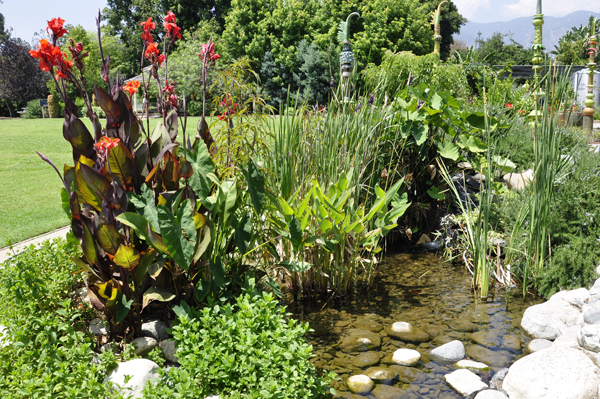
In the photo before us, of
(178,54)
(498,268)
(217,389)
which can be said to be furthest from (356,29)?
(217,389)

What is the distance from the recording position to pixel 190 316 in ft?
7.37

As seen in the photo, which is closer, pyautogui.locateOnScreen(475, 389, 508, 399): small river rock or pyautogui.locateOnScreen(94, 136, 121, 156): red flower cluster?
pyautogui.locateOnScreen(94, 136, 121, 156): red flower cluster

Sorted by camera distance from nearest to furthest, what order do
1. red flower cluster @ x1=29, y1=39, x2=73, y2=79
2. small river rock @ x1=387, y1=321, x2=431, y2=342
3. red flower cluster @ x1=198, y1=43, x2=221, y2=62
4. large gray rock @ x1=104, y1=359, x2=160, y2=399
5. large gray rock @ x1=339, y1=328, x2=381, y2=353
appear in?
large gray rock @ x1=104, y1=359, x2=160, y2=399
red flower cluster @ x1=29, y1=39, x2=73, y2=79
red flower cluster @ x1=198, y1=43, x2=221, y2=62
large gray rock @ x1=339, y1=328, x2=381, y2=353
small river rock @ x1=387, y1=321, x2=431, y2=342

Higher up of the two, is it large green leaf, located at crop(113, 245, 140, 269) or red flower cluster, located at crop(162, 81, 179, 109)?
red flower cluster, located at crop(162, 81, 179, 109)

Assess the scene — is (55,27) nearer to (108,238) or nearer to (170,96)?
(170,96)

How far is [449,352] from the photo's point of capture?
265 cm

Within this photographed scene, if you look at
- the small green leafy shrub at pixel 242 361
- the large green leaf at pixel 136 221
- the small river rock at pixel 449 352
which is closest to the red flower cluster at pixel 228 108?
the large green leaf at pixel 136 221

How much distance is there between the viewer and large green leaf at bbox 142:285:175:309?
7.14ft

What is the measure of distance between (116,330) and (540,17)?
9.47 metres

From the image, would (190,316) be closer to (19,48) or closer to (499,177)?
(499,177)

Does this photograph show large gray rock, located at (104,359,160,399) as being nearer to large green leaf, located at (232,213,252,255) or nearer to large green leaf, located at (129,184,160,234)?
large green leaf, located at (129,184,160,234)

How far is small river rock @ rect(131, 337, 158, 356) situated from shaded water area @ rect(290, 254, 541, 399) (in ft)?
3.13

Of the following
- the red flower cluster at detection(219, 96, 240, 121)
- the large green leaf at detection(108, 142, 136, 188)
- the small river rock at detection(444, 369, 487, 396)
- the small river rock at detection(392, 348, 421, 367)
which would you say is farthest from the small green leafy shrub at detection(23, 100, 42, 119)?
the small river rock at detection(444, 369, 487, 396)

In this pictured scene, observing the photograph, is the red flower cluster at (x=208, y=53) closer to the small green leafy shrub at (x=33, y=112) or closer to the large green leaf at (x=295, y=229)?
the large green leaf at (x=295, y=229)
